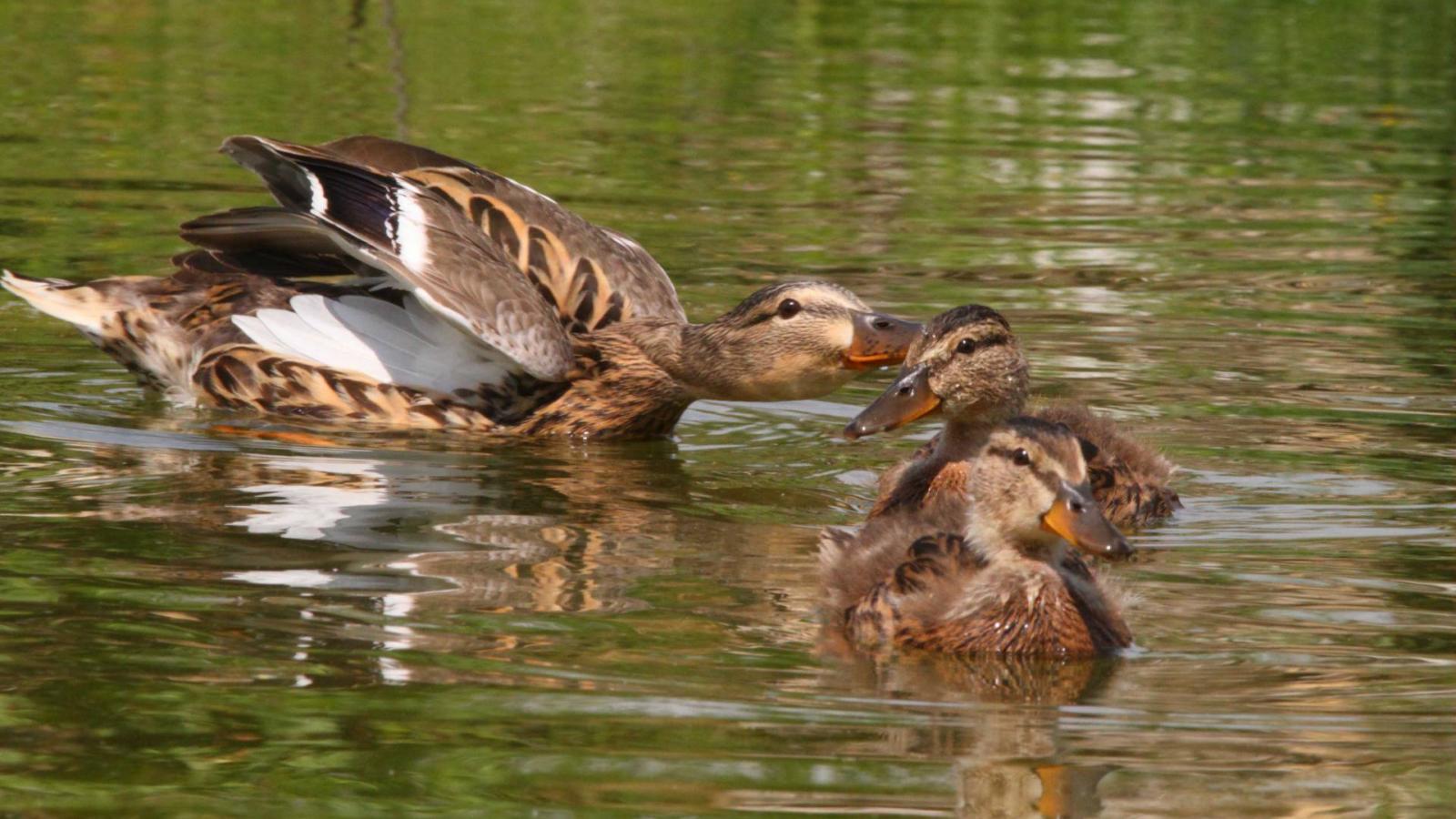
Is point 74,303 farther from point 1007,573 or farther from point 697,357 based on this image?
point 1007,573

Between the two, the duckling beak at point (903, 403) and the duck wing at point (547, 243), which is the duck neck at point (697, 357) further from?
the duckling beak at point (903, 403)

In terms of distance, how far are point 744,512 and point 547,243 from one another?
6.30 feet

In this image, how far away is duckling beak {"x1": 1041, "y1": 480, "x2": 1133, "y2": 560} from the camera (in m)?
5.64

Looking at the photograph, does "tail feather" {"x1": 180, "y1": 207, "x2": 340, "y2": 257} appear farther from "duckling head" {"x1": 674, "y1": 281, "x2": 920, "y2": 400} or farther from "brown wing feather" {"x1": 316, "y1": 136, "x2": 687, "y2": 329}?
"duckling head" {"x1": 674, "y1": 281, "x2": 920, "y2": 400}

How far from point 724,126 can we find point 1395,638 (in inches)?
459

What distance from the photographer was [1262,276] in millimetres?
11953

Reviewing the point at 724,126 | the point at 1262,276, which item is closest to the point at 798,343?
the point at 1262,276

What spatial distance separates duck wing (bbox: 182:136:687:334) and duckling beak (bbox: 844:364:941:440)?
7.11 feet

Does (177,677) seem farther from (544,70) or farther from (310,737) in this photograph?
(544,70)

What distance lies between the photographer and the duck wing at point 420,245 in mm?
8250

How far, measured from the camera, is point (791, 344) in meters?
8.41

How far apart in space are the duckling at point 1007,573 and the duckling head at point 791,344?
2.07m

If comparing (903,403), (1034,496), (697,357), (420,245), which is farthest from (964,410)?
(420,245)

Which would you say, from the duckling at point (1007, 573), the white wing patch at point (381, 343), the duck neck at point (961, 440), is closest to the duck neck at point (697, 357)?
the white wing patch at point (381, 343)
